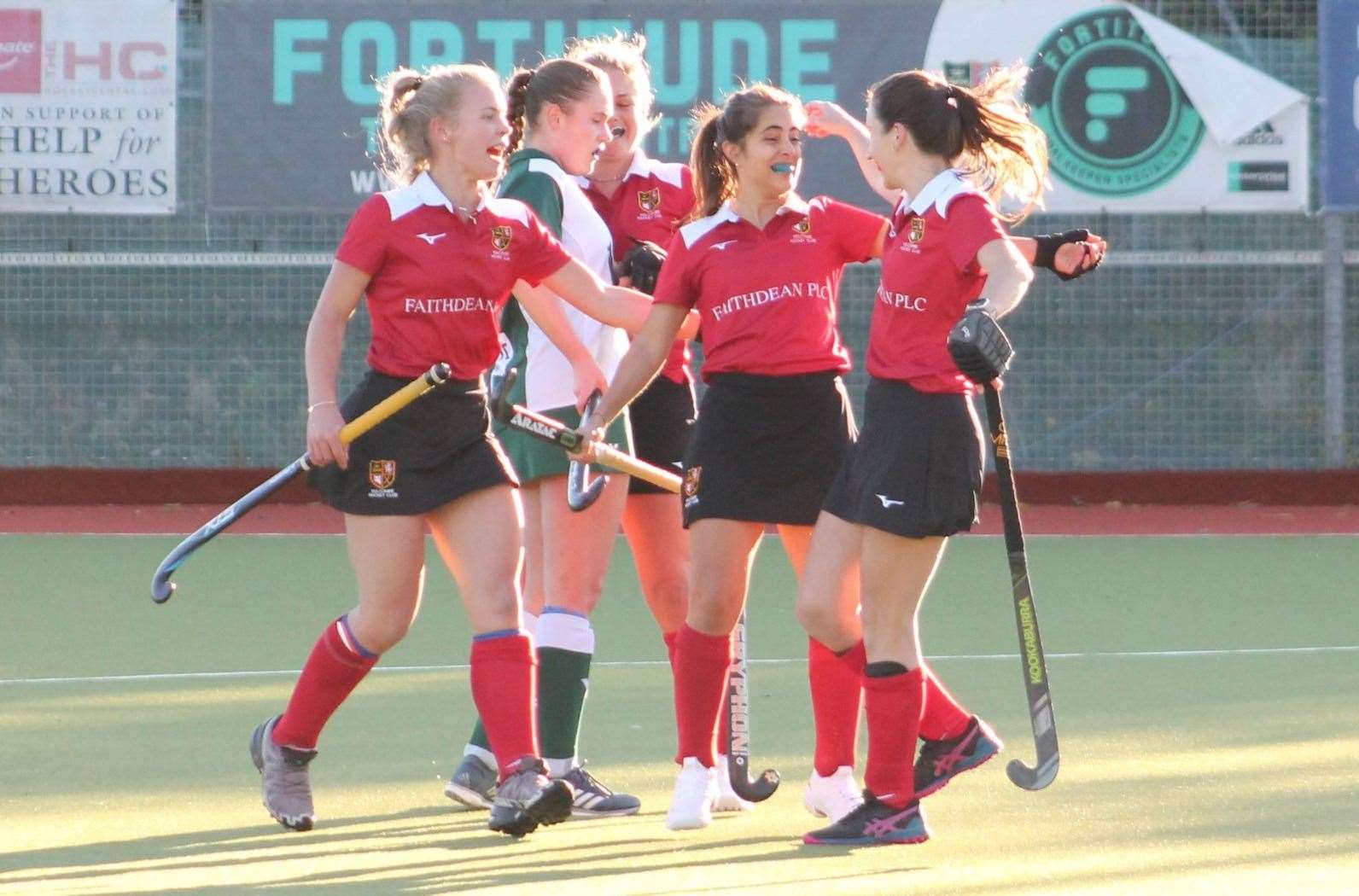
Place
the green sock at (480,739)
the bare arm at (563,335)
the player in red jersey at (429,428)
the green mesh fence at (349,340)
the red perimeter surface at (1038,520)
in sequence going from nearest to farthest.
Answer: the player in red jersey at (429,428) < the bare arm at (563,335) < the green sock at (480,739) < the red perimeter surface at (1038,520) < the green mesh fence at (349,340)

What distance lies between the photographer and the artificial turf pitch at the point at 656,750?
3988 mm

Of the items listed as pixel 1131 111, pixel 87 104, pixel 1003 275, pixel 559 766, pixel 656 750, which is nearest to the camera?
pixel 1003 275

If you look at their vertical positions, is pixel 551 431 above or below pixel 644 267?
below

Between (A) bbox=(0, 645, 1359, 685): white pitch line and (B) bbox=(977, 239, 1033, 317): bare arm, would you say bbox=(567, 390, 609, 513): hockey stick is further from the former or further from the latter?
(A) bbox=(0, 645, 1359, 685): white pitch line

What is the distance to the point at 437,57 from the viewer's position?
→ 12133 millimetres

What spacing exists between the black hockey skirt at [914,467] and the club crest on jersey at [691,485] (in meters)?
0.34

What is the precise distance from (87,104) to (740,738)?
8443 millimetres

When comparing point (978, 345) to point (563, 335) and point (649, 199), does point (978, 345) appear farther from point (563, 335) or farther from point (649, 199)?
Answer: point (649, 199)

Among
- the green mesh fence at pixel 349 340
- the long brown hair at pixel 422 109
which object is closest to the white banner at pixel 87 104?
the green mesh fence at pixel 349 340

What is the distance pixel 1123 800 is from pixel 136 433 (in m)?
8.75

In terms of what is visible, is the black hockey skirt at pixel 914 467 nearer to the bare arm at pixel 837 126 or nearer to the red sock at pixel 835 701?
the red sock at pixel 835 701

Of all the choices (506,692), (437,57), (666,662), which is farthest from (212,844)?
(437,57)

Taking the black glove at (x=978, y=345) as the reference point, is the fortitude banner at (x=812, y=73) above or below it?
above

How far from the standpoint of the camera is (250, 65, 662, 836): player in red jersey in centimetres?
431
